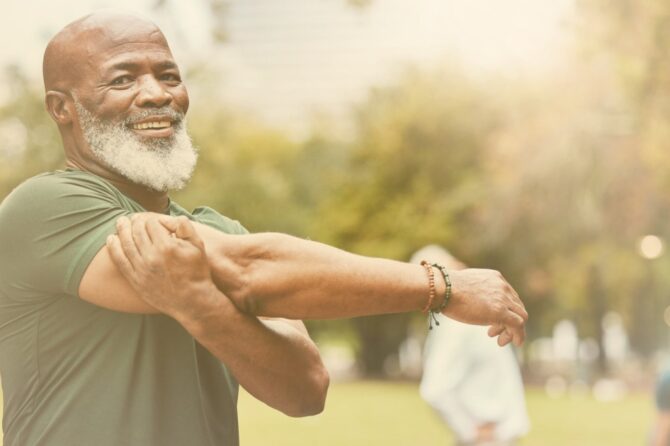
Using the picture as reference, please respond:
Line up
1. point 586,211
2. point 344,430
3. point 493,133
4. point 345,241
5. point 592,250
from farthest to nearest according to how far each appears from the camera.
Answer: point 345,241 → point 493,133 → point 592,250 → point 586,211 → point 344,430

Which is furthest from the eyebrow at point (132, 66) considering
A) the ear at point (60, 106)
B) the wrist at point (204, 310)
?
the wrist at point (204, 310)

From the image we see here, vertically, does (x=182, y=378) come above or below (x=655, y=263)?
above

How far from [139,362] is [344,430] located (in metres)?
23.4

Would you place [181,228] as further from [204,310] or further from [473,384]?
[473,384]

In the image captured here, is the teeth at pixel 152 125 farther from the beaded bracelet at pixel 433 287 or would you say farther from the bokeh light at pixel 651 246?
the bokeh light at pixel 651 246

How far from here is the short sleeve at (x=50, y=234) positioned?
1.85 metres

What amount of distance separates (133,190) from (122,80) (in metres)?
0.19

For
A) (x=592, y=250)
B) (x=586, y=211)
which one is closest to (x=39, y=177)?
(x=586, y=211)

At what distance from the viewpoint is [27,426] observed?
75.7 inches

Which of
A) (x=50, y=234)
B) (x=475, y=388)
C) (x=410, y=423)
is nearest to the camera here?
(x=50, y=234)

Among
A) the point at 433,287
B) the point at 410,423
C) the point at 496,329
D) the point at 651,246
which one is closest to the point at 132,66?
the point at 433,287

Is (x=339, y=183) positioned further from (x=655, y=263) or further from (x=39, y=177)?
(x=39, y=177)

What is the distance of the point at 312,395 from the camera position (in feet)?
6.69

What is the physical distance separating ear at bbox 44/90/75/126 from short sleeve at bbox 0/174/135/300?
0.57 feet
